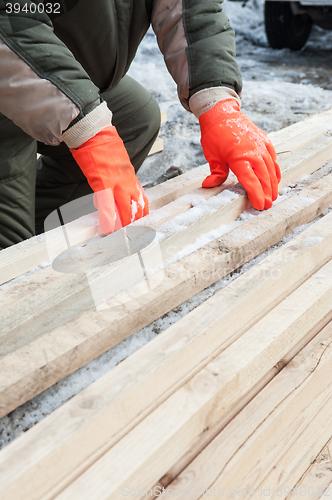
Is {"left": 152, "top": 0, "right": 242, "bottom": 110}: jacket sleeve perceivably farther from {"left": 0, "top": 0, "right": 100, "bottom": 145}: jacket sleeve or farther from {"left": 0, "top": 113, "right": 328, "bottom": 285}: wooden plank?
{"left": 0, "top": 0, "right": 100, "bottom": 145}: jacket sleeve

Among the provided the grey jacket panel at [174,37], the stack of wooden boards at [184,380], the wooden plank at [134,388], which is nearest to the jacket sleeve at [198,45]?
the grey jacket panel at [174,37]

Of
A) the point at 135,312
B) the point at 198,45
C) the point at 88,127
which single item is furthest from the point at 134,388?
the point at 198,45

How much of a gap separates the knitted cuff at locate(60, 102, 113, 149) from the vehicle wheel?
6207 mm

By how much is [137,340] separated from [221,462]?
444 mm

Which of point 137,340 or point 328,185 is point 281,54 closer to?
point 328,185

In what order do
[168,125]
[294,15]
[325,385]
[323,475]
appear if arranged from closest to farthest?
1. [323,475]
2. [325,385]
3. [168,125]
4. [294,15]

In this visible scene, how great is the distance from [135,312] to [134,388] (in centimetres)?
Result: 26

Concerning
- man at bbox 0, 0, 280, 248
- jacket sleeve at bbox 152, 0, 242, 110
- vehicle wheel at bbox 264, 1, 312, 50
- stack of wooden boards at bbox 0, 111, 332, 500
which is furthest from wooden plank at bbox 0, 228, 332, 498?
vehicle wheel at bbox 264, 1, 312, 50

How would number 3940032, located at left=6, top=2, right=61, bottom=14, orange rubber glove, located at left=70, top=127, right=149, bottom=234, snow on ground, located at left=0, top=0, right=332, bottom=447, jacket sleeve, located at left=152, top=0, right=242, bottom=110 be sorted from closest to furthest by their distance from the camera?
snow on ground, located at left=0, top=0, right=332, bottom=447
number 3940032, located at left=6, top=2, right=61, bottom=14
orange rubber glove, located at left=70, top=127, right=149, bottom=234
jacket sleeve, located at left=152, top=0, right=242, bottom=110

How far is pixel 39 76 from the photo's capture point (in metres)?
1.32

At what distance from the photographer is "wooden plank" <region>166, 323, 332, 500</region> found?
805 millimetres

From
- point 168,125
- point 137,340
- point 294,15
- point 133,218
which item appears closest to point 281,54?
point 294,15

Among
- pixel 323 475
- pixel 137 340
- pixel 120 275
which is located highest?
pixel 120 275

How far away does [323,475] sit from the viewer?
90 centimetres
